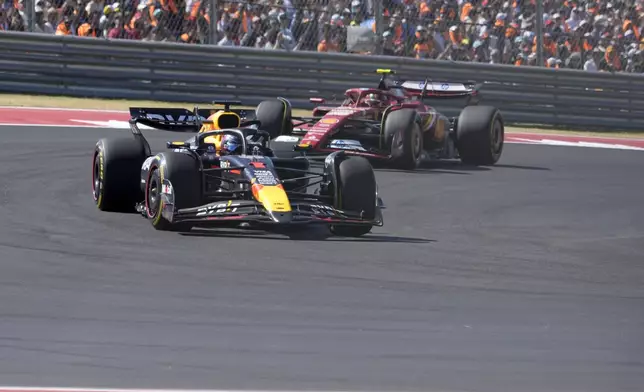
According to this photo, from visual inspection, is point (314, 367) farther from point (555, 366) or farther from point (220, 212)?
point (220, 212)

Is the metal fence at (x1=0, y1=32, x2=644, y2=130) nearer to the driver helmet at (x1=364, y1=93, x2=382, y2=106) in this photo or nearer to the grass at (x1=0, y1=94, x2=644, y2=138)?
the grass at (x1=0, y1=94, x2=644, y2=138)

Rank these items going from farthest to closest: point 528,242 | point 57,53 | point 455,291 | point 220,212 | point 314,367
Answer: point 57,53
point 528,242
point 220,212
point 455,291
point 314,367

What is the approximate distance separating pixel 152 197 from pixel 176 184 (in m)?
0.55

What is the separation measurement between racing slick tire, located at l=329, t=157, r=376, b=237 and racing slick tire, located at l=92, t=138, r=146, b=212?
1.79 metres

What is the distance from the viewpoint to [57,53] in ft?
64.1

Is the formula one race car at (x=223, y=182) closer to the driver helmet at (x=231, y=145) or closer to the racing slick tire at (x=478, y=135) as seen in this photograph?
the driver helmet at (x=231, y=145)

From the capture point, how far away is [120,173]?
11.0 m

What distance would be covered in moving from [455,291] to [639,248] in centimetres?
314

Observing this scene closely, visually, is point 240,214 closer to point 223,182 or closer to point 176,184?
point 176,184

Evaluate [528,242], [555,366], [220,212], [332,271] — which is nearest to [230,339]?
[555,366]

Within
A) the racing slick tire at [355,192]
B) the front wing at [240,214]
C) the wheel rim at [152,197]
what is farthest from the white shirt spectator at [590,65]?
the wheel rim at [152,197]

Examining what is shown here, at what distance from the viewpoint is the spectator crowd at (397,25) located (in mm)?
19719

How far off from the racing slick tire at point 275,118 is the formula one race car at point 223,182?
391 centimetres

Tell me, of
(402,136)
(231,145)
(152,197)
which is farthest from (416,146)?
(152,197)
